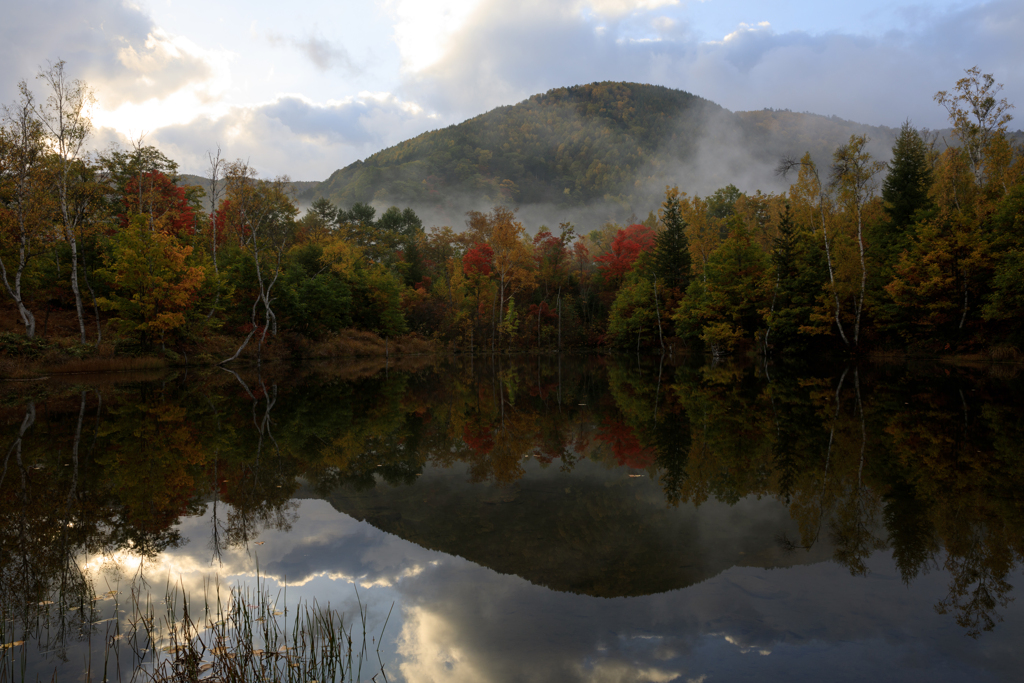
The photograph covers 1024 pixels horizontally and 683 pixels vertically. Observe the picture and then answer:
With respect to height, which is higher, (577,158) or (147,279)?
(577,158)

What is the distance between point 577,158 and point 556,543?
168 metres

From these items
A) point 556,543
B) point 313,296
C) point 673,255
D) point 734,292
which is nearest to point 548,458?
point 556,543

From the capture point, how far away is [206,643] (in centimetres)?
332

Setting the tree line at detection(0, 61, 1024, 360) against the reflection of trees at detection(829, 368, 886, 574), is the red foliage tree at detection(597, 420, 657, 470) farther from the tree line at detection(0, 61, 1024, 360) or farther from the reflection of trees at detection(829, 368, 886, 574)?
the tree line at detection(0, 61, 1024, 360)

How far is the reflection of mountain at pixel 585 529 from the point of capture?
4.37 metres

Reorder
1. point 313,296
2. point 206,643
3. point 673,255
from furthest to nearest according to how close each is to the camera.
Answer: point 673,255 → point 313,296 → point 206,643

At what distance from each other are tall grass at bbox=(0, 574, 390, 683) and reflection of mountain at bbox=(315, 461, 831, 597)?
152 cm

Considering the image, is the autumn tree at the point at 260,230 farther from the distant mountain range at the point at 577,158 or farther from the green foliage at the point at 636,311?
the distant mountain range at the point at 577,158

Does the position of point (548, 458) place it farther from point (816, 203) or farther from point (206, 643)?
point (816, 203)

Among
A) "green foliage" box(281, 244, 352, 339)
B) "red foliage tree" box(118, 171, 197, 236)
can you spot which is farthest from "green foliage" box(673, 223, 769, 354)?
"red foliage tree" box(118, 171, 197, 236)

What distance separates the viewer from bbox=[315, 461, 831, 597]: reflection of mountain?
4.37 metres

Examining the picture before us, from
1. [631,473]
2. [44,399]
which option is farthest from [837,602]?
[44,399]

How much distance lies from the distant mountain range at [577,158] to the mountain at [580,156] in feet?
1.02

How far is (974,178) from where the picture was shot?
31.8 m
